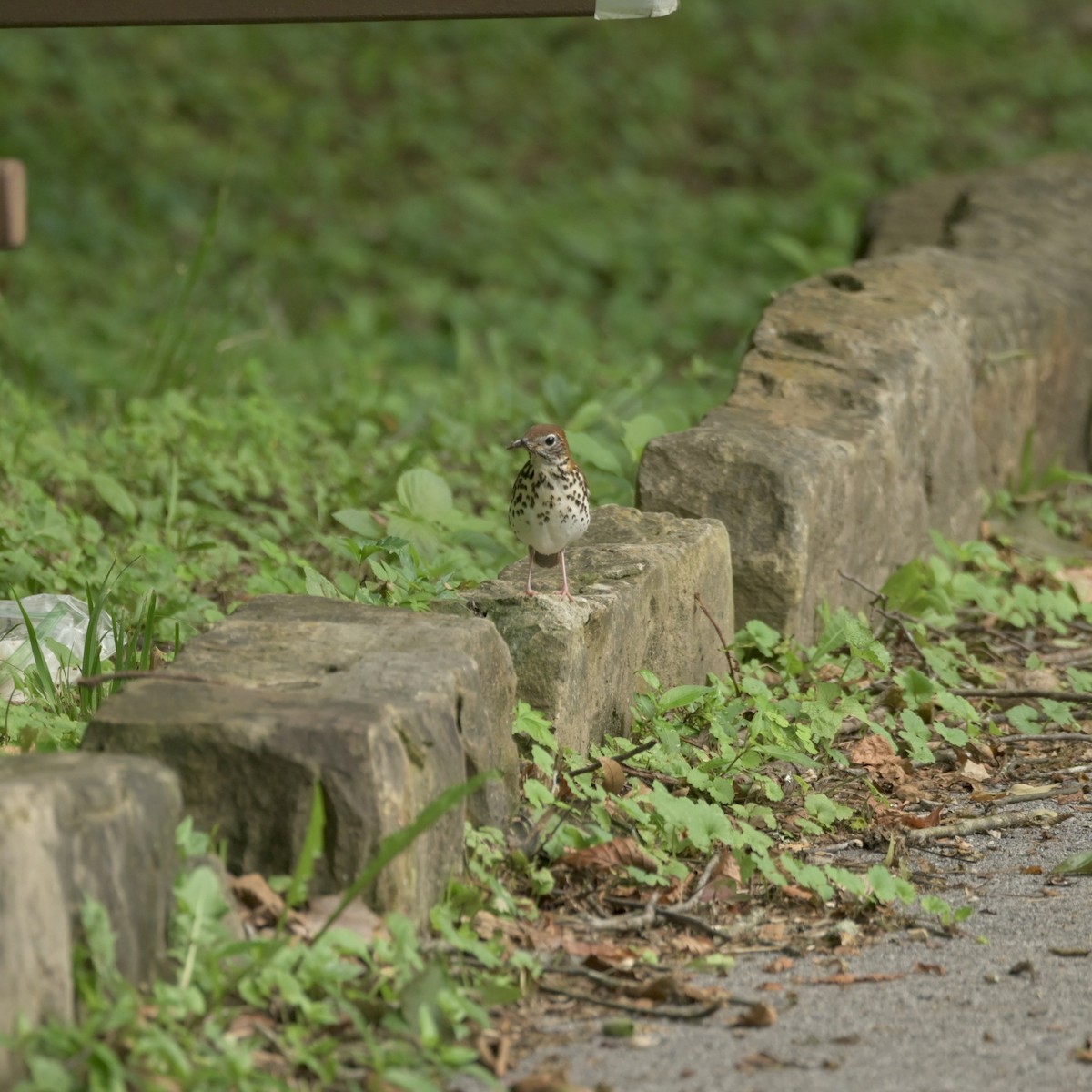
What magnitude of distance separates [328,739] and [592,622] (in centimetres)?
107

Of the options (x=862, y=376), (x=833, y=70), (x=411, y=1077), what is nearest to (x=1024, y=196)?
(x=862, y=376)

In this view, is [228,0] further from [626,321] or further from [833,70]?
[833,70]

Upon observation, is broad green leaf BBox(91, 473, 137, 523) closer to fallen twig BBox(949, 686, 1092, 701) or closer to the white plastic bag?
→ the white plastic bag

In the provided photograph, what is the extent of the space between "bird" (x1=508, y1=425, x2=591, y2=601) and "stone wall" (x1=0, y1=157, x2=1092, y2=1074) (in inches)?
6.0

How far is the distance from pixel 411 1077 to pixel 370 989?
0.27m

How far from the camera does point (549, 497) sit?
3768 millimetres

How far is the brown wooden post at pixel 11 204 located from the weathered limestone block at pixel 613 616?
1.71m

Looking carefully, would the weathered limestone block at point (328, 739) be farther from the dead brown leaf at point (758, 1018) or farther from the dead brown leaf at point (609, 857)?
the dead brown leaf at point (758, 1018)

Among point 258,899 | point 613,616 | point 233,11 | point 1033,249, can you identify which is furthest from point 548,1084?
point 1033,249

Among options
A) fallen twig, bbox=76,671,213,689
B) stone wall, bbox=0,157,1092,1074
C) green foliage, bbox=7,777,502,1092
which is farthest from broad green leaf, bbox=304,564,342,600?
green foliage, bbox=7,777,502,1092

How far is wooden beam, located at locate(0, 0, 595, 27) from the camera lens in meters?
3.74

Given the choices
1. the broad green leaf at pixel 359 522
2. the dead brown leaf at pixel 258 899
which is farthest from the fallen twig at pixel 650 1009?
the broad green leaf at pixel 359 522

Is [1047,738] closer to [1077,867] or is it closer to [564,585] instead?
[1077,867]

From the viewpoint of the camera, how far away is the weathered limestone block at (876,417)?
4723 millimetres
